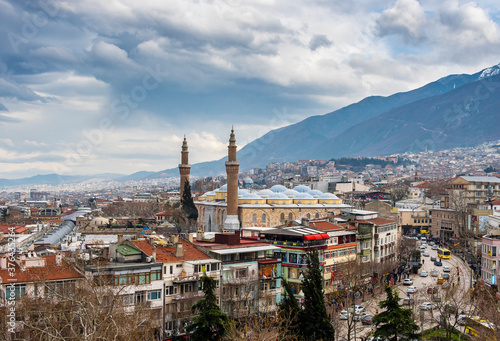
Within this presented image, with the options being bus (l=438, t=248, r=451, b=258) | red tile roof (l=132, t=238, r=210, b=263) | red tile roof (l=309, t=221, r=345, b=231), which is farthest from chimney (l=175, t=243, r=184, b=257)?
bus (l=438, t=248, r=451, b=258)

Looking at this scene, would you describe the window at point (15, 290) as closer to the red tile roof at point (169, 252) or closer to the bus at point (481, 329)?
the red tile roof at point (169, 252)

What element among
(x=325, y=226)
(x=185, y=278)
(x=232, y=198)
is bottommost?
(x=185, y=278)

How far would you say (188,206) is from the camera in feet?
207

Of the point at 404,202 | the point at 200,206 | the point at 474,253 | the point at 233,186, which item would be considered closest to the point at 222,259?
the point at 474,253

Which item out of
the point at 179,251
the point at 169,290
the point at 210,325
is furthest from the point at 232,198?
the point at 210,325

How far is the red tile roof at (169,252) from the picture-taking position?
24.0 metres

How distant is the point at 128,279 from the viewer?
2183 cm

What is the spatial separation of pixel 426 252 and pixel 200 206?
22.4 meters

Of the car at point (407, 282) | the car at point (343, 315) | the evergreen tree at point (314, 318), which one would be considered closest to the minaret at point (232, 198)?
the car at point (407, 282)

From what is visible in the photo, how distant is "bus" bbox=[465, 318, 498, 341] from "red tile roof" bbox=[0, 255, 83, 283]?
1375cm

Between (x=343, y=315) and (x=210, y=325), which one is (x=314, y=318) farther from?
(x=343, y=315)

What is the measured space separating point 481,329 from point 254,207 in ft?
107

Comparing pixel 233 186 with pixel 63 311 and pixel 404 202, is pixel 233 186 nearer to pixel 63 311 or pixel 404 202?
pixel 404 202

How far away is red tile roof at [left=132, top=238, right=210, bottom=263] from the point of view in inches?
944
